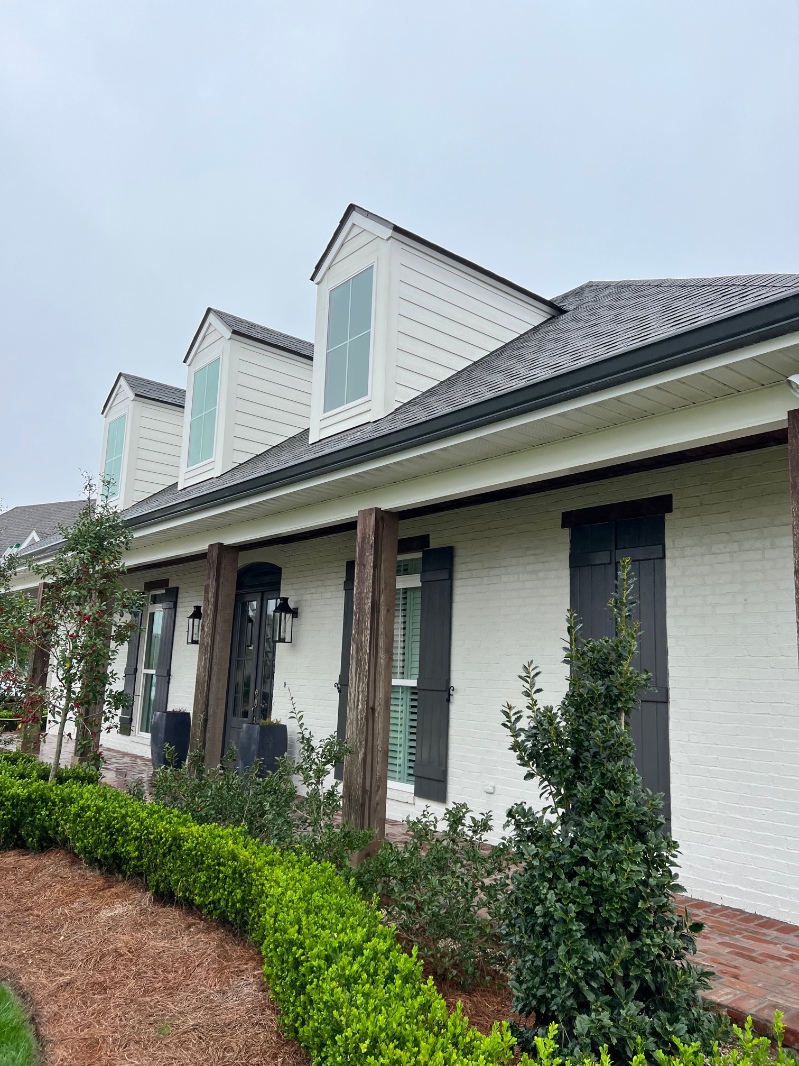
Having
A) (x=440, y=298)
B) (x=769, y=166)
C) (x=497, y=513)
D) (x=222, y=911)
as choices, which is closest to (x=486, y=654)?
(x=497, y=513)

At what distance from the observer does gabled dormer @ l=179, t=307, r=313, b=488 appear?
9578 mm

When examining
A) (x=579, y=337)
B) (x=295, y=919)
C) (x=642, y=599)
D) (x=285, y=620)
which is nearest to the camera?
(x=295, y=919)

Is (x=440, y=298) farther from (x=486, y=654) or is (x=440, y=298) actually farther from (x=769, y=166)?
(x=769, y=166)

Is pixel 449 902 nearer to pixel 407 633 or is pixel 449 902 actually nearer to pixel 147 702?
pixel 407 633

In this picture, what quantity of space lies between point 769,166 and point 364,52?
23.8 m

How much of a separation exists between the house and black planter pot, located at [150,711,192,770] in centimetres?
98

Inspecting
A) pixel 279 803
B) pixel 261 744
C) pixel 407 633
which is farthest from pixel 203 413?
pixel 279 803

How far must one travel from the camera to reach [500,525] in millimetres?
6410

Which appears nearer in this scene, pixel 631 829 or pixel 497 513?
pixel 631 829

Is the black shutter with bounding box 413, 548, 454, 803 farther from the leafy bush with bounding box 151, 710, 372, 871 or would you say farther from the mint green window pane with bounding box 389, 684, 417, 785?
the leafy bush with bounding box 151, 710, 372, 871

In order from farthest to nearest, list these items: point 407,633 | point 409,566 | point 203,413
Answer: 1. point 203,413
2. point 409,566
3. point 407,633

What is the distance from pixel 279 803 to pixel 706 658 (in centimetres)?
291

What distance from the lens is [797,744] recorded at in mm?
4316

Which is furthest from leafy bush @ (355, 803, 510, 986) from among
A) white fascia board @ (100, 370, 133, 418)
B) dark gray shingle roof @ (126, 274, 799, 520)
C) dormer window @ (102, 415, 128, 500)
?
white fascia board @ (100, 370, 133, 418)
